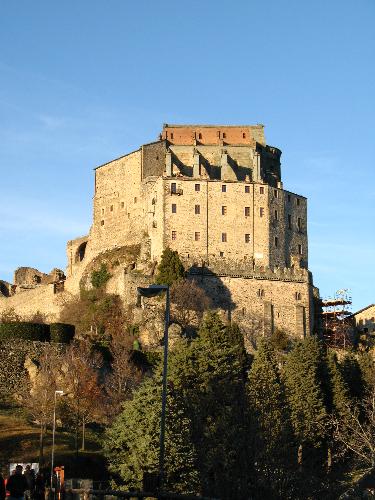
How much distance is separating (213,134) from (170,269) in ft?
83.8

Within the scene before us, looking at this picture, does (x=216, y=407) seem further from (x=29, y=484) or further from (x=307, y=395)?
(x=29, y=484)

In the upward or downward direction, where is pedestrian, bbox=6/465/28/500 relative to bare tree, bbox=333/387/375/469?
downward

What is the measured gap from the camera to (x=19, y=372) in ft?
229

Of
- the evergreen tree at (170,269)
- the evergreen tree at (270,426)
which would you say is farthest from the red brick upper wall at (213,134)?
the evergreen tree at (270,426)

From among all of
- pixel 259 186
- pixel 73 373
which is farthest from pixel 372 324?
pixel 73 373

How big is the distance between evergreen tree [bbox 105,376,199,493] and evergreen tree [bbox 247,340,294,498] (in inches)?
133

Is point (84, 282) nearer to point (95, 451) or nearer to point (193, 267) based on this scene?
point (193, 267)

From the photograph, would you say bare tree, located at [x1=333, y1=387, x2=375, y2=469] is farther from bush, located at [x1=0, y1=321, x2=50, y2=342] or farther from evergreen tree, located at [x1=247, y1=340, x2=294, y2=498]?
bush, located at [x1=0, y1=321, x2=50, y2=342]

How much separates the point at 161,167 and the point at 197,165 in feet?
14.7

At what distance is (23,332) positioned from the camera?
240 ft

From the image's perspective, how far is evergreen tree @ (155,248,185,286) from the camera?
8412 centimetres

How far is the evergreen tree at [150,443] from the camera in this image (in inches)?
1797

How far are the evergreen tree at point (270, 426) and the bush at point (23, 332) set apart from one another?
16.6 meters

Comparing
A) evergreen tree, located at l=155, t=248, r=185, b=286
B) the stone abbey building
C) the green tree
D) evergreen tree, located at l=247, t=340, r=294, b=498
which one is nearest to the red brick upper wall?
the stone abbey building
